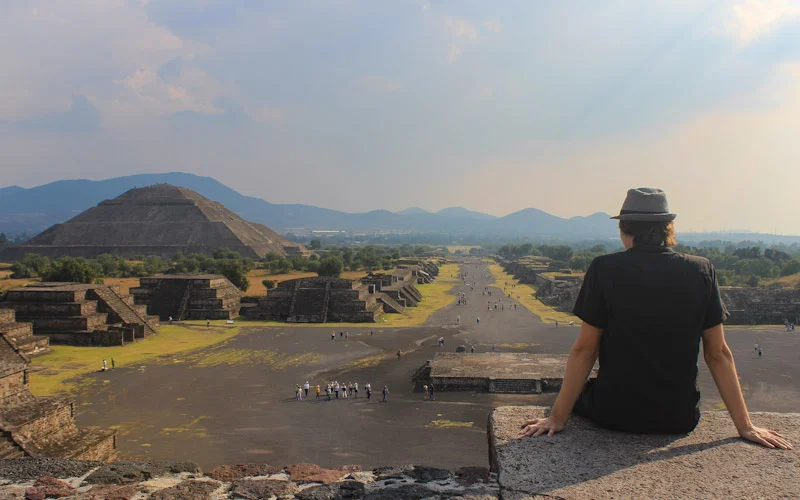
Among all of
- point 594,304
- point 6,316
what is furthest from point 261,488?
point 6,316

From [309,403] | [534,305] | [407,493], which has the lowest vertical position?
[534,305]

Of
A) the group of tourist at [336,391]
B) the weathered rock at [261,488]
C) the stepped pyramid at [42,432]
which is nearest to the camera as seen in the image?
the weathered rock at [261,488]

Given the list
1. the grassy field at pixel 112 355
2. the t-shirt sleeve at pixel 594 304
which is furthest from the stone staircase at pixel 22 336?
the t-shirt sleeve at pixel 594 304

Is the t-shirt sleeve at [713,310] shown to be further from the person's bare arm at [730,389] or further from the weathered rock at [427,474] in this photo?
the weathered rock at [427,474]

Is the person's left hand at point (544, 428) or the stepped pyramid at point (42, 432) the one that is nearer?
the person's left hand at point (544, 428)

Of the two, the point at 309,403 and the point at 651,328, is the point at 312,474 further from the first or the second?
the point at 309,403

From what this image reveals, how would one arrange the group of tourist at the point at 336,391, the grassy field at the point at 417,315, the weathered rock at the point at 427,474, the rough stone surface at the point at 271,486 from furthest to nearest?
the grassy field at the point at 417,315 → the group of tourist at the point at 336,391 → the weathered rock at the point at 427,474 → the rough stone surface at the point at 271,486

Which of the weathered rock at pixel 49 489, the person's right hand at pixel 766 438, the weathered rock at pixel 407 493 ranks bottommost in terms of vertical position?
the weathered rock at pixel 49 489
